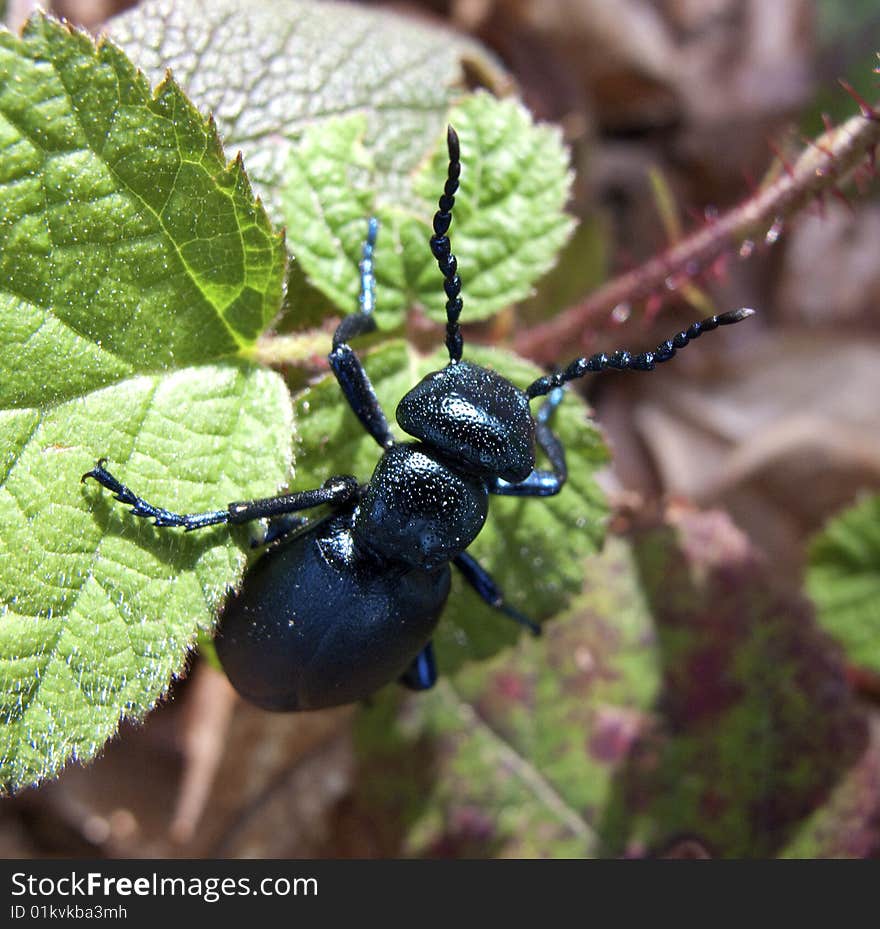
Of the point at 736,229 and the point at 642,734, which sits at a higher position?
the point at 736,229

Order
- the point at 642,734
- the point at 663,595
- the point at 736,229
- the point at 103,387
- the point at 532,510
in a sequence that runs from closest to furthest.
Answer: the point at 103,387 → the point at 532,510 → the point at 736,229 → the point at 642,734 → the point at 663,595

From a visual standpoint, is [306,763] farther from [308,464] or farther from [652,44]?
[652,44]

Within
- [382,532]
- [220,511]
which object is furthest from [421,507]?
[220,511]

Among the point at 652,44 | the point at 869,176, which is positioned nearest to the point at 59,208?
the point at 869,176

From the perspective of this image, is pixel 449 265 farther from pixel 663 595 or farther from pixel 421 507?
pixel 663 595

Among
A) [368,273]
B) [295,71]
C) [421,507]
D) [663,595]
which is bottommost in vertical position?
[663,595]

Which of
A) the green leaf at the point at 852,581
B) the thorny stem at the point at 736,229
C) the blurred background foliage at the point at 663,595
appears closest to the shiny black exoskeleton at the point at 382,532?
the thorny stem at the point at 736,229

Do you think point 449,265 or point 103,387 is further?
point 449,265
